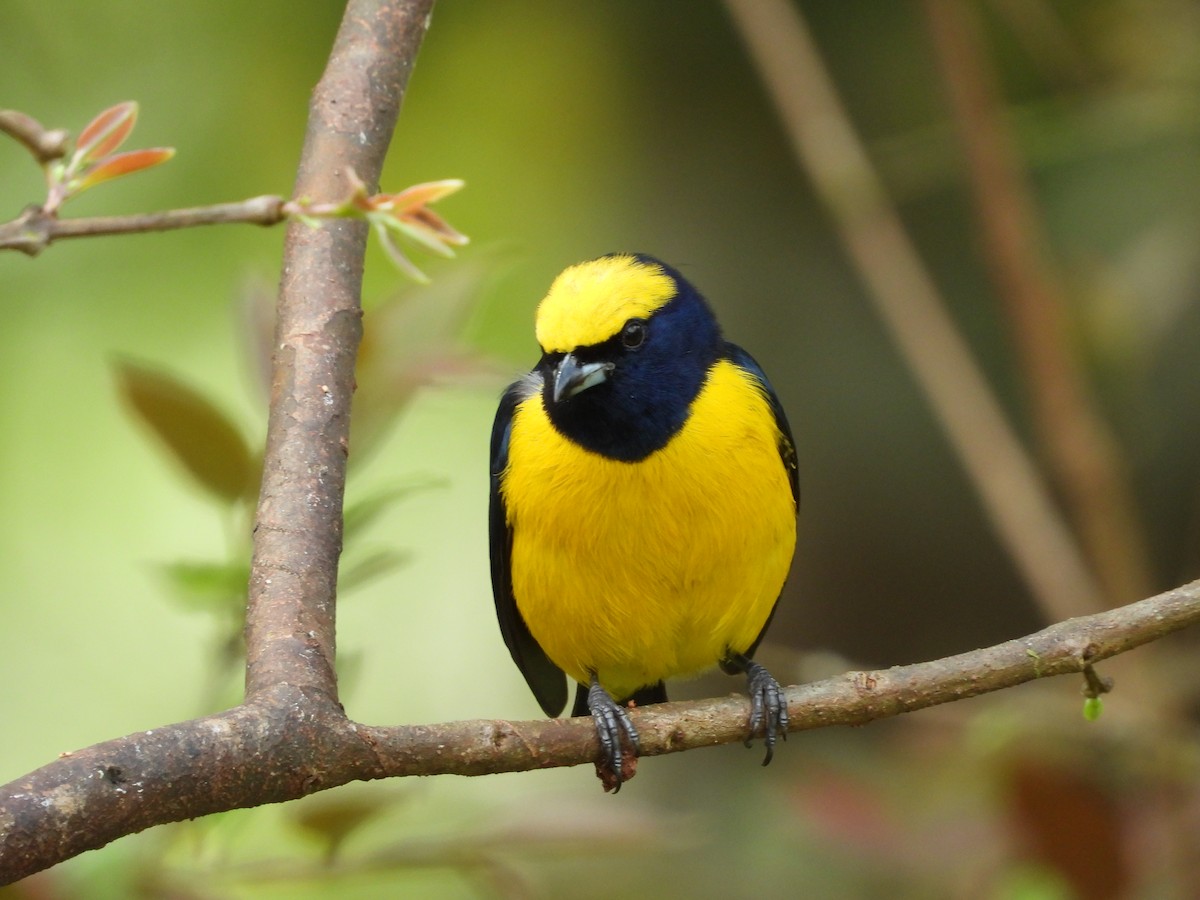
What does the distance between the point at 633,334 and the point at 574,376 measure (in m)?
0.21

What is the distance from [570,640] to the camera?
324cm

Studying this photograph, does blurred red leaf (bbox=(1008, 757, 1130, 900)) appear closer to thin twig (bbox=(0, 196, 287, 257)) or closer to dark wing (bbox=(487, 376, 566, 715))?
dark wing (bbox=(487, 376, 566, 715))

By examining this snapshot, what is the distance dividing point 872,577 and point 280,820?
2932 mm

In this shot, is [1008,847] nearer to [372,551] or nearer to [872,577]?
[372,551]

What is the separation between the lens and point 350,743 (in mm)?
1763

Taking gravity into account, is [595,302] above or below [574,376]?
above

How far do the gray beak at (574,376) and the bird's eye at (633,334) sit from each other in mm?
80

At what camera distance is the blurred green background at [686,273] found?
4379 millimetres

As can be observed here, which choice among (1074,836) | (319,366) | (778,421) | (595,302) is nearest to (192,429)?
(319,366)

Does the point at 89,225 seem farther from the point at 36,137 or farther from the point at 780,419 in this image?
the point at 780,419

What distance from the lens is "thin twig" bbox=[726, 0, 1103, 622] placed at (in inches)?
156

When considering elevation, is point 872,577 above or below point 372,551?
above

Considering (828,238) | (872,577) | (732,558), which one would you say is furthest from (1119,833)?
(828,238)

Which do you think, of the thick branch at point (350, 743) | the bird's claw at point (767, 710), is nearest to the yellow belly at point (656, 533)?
the bird's claw at point (767, 710)
